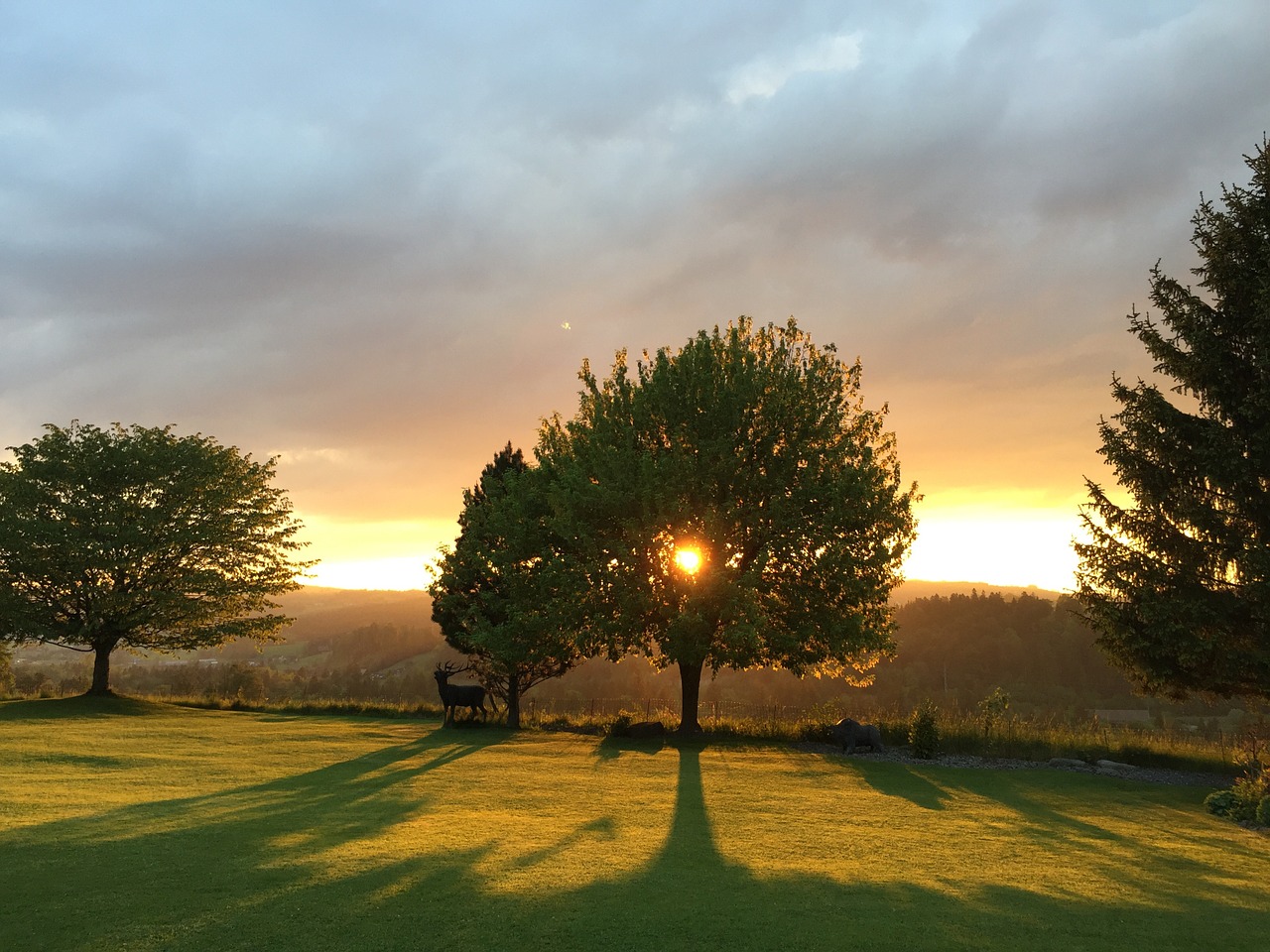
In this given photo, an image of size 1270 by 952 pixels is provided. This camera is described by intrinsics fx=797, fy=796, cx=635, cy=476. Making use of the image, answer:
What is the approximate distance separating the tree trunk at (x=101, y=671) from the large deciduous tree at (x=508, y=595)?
1651 cm

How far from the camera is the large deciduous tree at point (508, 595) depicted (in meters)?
28.8

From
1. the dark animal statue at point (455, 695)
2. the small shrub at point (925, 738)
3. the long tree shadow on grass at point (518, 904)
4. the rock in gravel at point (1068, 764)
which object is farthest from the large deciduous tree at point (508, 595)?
the long tree shadow on grass at point (518, 904)

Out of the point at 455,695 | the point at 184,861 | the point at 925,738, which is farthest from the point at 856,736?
the point at 184,861

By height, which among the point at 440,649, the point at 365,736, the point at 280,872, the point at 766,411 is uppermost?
the point at 766,411

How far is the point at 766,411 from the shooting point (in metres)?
28.1

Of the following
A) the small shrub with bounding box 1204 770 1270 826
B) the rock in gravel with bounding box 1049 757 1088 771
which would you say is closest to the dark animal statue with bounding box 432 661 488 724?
the rock in gravel with bounding box 1049 757 1088 771

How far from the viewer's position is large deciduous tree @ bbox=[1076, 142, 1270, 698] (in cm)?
1955

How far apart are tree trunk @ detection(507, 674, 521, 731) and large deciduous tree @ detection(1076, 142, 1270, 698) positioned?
65.0 feet

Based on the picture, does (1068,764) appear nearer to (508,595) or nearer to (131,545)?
(508,595)

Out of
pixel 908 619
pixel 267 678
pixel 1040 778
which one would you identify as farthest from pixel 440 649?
pixel 1040 778

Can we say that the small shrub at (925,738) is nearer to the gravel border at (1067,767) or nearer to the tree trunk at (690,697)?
the gravel border at (1067,767)

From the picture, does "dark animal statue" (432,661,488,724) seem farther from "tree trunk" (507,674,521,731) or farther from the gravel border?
the gravel border

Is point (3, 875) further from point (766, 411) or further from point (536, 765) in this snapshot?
point (766, 411)

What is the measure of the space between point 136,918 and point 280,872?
5.33 feet
